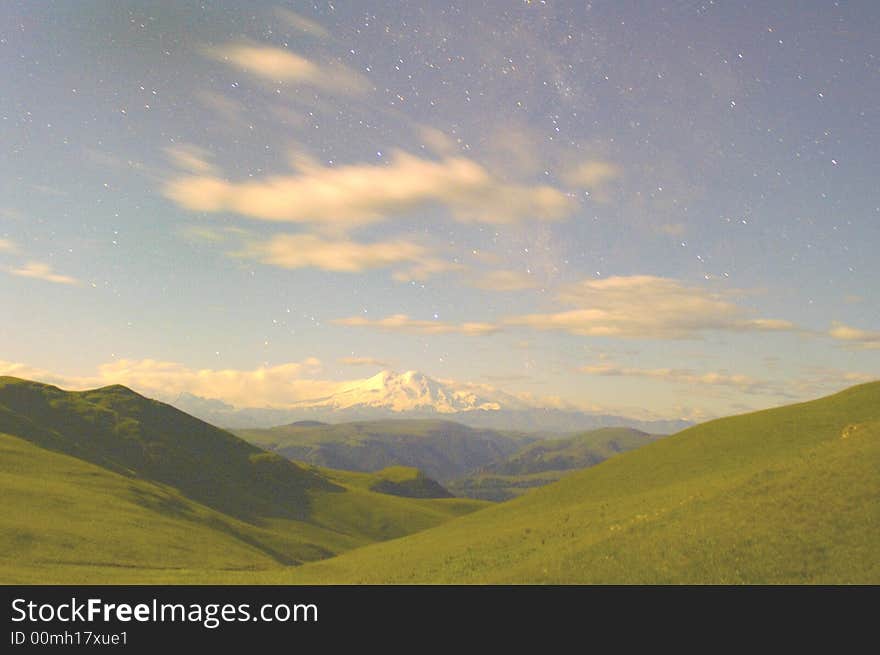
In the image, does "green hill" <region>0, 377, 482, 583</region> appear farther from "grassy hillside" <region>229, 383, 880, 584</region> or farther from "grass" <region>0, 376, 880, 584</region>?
"grassy hillside" <region>229, 383, 880, 584</region>

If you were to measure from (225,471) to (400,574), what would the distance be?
138 metres

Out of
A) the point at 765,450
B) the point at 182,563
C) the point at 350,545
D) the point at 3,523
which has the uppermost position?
the point at 765,450

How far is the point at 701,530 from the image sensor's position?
3116 centimetres

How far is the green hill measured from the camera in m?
54.8

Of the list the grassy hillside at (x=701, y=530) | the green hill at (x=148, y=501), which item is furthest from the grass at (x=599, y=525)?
the green hill at (x=148, y=501)

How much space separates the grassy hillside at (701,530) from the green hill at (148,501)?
20.5m

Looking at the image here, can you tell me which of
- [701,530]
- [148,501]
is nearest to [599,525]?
[701,530]

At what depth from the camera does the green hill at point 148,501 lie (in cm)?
5478

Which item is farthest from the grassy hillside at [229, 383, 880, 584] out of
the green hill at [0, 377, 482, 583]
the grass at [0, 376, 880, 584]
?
the green hill at [0, 377, 482, 583]

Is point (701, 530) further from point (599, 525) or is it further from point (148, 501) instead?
point (148, 501)

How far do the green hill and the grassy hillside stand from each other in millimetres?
20492
